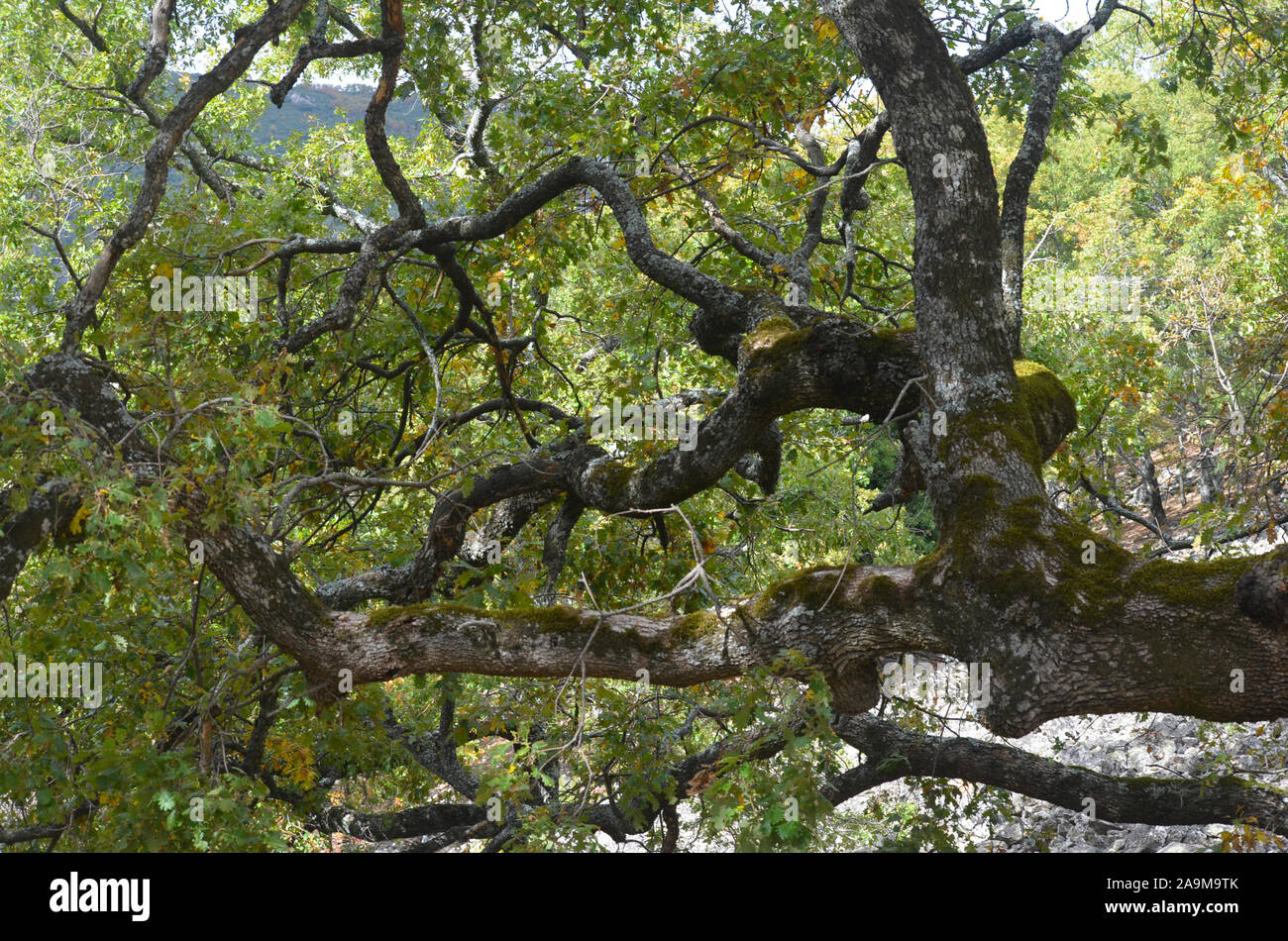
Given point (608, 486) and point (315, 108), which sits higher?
point (315, 108)

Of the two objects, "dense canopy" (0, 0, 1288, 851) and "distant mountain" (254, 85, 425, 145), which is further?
"distant mountain" (254, 85, 425, 145)

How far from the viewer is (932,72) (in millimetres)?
4195

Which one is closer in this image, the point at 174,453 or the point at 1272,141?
the point at 174,453

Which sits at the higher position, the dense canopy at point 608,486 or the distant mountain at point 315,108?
the distant mountain at point 315,108

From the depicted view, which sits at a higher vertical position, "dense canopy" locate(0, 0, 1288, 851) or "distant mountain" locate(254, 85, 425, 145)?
"distant mountain" locate(254, 85, 425, 145)

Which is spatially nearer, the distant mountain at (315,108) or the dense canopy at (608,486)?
the dense canopy at (608,486)

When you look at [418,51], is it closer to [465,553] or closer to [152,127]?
[465,553]

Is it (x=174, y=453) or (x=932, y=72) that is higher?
(x=932, y=72)

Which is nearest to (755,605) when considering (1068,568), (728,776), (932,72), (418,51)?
(728,776)

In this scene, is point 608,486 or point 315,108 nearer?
point 608,486

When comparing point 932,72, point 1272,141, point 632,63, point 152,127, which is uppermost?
point 152,127

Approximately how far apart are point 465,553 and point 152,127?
7.37 metres
